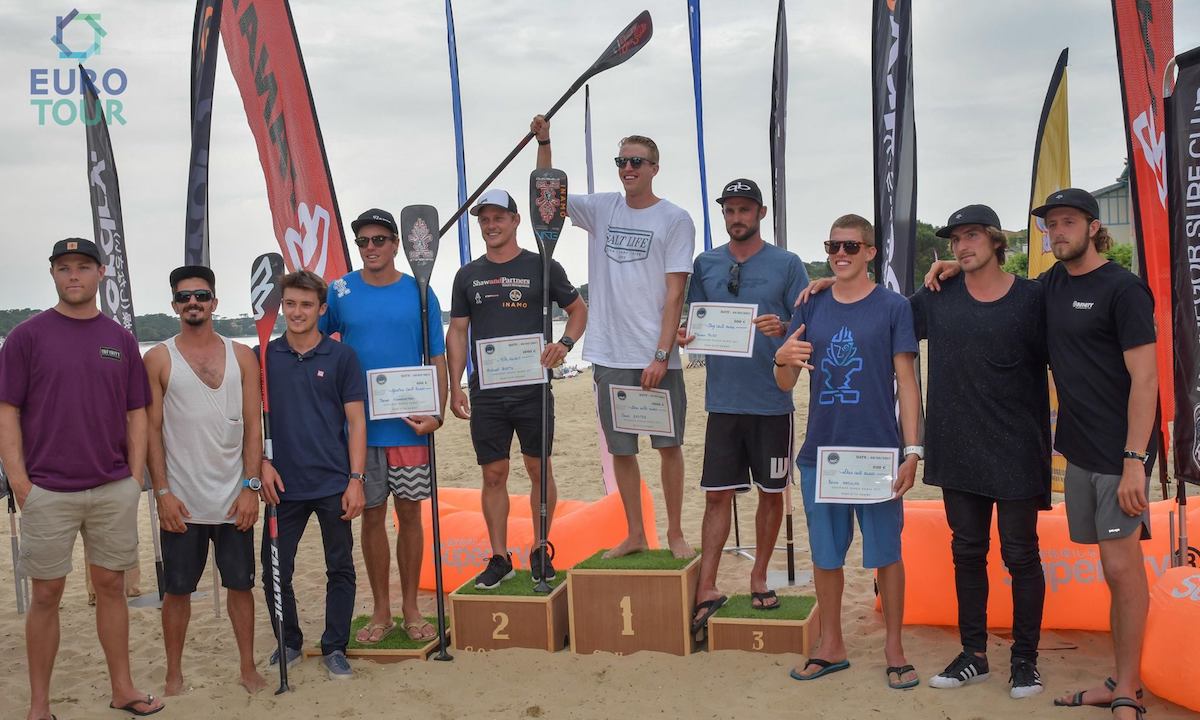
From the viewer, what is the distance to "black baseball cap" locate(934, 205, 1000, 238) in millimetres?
3662

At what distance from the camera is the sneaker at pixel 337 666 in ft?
13.9

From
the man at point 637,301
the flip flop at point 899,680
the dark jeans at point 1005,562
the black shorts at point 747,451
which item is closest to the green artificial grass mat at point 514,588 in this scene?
the man at point 637,301

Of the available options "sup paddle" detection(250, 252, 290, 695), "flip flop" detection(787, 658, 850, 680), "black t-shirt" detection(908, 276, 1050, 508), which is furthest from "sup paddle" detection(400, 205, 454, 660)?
"black t-shirt" detection(908, 276, 1050, 508)

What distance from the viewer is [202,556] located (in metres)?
4.08

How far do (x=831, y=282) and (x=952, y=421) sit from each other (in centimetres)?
75

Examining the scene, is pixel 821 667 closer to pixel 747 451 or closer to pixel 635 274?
pixel 747 451

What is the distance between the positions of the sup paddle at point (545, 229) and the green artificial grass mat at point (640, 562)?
0.26 meters

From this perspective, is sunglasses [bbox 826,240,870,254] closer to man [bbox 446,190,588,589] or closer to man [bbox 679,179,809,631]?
man [bbox 679,179,809,631]

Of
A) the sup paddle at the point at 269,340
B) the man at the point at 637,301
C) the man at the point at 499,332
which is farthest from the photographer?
the man at the point at 499,332

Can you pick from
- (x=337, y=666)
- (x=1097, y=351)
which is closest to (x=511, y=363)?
(x=337, y=666)

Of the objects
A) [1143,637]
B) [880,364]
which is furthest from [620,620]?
[1143,637]

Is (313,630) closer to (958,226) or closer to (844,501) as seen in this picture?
(844,501)

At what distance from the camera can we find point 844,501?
3770mm

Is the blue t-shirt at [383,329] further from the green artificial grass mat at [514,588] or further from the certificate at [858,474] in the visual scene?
the certificate at [858,474]
